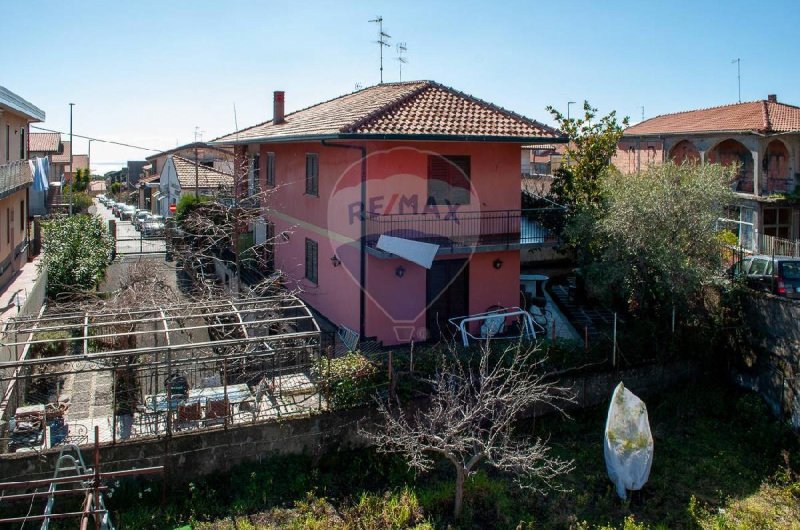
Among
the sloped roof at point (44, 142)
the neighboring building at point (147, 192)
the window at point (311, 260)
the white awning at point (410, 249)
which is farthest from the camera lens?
the neighboring building at point (147, 192)

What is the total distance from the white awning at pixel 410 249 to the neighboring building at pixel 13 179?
35.2 feet

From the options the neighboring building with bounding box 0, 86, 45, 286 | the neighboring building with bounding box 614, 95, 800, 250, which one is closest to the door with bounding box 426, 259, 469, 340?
the neighboring building with bounding box 0, 86, 45, 286

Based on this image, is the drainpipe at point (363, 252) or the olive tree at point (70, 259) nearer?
the drainpipe at point (363, 252)

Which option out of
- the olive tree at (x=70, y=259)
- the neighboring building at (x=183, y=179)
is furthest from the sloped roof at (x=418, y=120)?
the neighboring building at (x=183, y=179)

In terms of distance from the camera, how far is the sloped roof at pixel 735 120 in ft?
85.9

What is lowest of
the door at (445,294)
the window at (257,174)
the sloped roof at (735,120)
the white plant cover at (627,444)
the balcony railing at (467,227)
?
the white plant cover at (627,444)

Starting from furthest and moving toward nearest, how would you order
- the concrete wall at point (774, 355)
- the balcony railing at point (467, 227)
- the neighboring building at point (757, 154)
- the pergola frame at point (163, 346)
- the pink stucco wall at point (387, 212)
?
the neighboring building at point (757, 154), the pink stucco wall at point (387, 212), the balcony railing at point (467, 227), the concrete wall at point (774, 355), the pergola frame at point (163, 346)

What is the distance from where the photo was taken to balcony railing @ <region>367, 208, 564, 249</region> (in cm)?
1568

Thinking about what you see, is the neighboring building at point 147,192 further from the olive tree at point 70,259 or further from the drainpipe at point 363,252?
the drainpipe at point 363,252

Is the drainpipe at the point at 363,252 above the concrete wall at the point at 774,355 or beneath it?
above

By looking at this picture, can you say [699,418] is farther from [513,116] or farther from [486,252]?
[513,116]

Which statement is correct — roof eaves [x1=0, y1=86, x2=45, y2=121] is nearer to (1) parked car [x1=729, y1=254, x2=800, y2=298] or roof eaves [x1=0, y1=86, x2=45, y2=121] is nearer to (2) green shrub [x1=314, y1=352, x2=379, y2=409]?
(2) green shrub [x1=314, y1=352, x2=379, y2=409]

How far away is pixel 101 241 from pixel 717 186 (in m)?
20.1

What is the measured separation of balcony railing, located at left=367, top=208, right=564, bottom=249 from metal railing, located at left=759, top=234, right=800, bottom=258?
7953 mm
